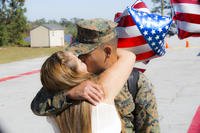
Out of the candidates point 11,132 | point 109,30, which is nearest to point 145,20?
point 109,30

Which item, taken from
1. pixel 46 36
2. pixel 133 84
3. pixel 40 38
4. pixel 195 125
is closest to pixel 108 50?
pixel 133 84

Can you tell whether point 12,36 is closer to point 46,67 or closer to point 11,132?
point 11,132

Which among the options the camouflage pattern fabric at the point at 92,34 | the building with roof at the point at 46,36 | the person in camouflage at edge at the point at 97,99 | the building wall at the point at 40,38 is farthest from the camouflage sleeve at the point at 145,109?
the building wall at the point at 40,38

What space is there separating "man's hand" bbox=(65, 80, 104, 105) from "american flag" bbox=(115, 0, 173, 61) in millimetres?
845

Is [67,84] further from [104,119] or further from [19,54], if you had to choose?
[19,54]

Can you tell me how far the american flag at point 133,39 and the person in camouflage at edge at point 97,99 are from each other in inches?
13.8

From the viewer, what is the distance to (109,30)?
2027 mm

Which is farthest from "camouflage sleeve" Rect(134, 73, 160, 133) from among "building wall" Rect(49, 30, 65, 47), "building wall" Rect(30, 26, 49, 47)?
"building wall" Rect(30, 26, 49, 47)

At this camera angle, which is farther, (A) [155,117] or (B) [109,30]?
(A) [155,117]

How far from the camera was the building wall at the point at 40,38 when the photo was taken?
42812mm

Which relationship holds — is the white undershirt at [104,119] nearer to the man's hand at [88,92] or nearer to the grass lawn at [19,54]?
the man's hand at [88,92]

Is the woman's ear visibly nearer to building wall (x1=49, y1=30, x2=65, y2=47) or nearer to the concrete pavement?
the concrete pavement

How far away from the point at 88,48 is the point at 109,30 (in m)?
0.14

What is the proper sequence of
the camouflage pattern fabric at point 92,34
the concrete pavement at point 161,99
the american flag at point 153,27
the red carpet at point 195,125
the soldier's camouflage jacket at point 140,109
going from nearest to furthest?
the camouflage pattern fabric at point 92,34 < the soldier's camouflage jacket at point 140,109 < the american flag at point 153,27 < the red carpet at point 195,125 < the concrete pavement at point 161,99
